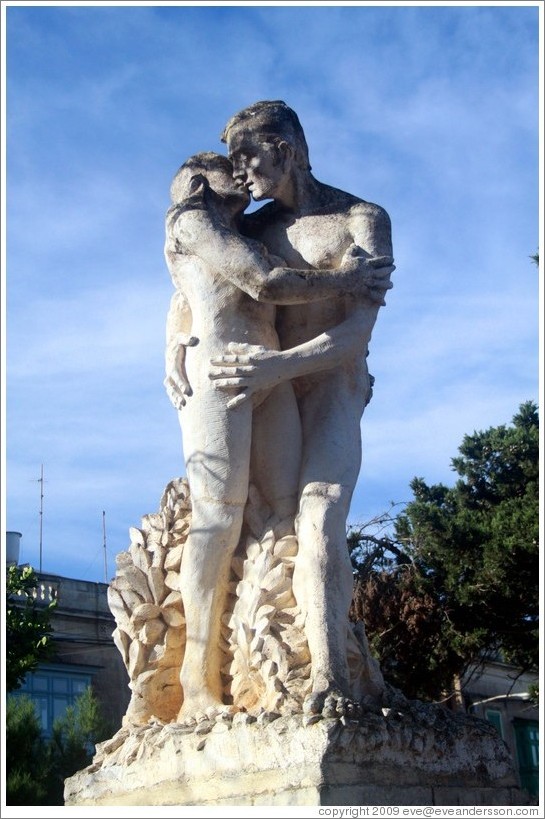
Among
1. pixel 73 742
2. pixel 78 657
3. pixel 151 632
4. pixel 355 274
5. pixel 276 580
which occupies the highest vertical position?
pixel 355 274

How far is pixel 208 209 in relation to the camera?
6.43m

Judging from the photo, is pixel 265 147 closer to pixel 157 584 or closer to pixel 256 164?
pixel 256 164

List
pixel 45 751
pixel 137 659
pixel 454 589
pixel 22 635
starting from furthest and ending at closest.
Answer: pixel 454 589 < pixel 22 635 < pixel 45 751 < pixel 137 659

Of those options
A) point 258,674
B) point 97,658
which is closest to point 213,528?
point 258,674

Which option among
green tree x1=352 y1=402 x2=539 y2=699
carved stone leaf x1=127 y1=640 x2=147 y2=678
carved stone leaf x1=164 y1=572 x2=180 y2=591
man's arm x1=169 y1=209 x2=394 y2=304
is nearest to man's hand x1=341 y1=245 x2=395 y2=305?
man's arm x1=169 y1=209 x2=394 y2=304

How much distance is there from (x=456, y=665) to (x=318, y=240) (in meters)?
12.6

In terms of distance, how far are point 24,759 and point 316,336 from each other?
9.14 metres

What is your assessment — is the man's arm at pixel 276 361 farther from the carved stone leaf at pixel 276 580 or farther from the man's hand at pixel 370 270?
the carved stone leaf at pixel 276 580

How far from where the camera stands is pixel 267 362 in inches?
241

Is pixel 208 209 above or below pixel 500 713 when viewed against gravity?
above

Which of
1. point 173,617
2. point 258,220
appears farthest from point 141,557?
point 258,220

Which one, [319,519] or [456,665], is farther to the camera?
[456,665]

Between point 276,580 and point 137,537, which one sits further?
point 137,537

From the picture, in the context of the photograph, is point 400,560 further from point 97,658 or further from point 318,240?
point 318,240
